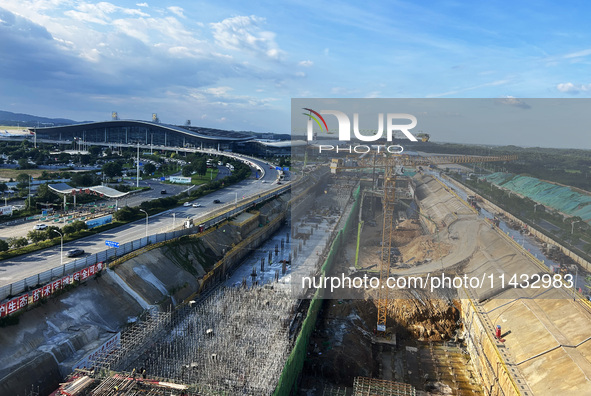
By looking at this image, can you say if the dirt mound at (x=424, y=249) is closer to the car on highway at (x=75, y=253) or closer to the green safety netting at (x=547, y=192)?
the green safety netting at (x=547, y=192)

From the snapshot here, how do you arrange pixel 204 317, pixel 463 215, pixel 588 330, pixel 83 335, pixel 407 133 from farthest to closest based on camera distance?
pixel 463 215, pixel 204 317, pixel 407 133, pixel 588 330, pixel 83 335

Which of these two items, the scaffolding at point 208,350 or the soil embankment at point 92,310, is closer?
the scaffolding at point 208,350

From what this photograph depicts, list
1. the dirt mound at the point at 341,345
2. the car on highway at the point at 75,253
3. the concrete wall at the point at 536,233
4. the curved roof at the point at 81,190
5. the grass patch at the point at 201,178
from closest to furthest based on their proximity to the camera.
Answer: the dirt mound at the point at 341,345, the car on highway at the point at 75,253, the concrete wall at the point at 536,233, the curved roof at the point at 81,190, the grass patch at the point at 201,178

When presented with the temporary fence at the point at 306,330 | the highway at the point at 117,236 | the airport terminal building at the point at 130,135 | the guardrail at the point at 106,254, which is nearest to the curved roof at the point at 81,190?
the highway at the point at 117,236

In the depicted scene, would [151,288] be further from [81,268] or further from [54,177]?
[54,177]

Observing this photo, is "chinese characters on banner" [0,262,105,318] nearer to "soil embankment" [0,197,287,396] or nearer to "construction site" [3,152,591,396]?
"soil embankment" [0,197,287,396]

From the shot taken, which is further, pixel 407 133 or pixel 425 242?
pixel 425 242

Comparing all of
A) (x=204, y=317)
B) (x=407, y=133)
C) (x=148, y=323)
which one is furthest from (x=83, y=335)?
(x=407, y=133)
